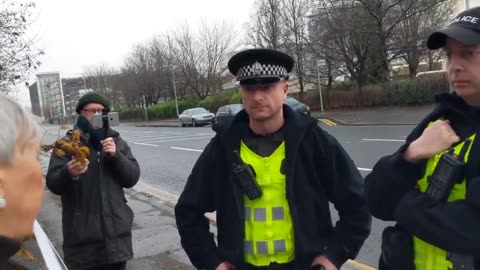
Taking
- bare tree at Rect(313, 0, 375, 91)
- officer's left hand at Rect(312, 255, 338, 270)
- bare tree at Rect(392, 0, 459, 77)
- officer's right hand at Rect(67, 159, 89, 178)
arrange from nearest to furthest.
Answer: officer's left hand at Rect(312, 255, 338, 270) < officer's right hand at Rect(67, 159, 89, 178) < bare tree at Rect(313, 0, 375, 91) < bare tree at Rect(392, 0, 459, 77)

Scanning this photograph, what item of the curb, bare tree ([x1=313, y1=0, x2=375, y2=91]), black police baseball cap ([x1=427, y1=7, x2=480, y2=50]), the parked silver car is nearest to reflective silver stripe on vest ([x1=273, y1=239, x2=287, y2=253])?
black police baseball cap ([x1=427, y1=7, x2=480, y2=50])

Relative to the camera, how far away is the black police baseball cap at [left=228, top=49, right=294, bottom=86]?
89.7 inches

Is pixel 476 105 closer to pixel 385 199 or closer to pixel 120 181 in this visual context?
pixel 385 199

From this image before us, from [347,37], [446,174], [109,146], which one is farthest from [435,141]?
[347,37]

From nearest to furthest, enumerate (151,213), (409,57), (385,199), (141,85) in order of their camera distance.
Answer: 1. (385,199)
2. (151,213)
3. (409,57)
4. (141,85)

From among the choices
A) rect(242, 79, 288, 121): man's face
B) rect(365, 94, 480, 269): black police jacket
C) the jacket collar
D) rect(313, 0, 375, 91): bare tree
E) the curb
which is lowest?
the curb

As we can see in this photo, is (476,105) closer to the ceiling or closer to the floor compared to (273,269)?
closer to the ceiling

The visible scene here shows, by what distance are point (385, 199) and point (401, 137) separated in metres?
12.4

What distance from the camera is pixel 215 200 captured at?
7.77 ft

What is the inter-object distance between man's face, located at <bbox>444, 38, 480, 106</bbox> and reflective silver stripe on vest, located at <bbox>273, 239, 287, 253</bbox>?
1004 mm

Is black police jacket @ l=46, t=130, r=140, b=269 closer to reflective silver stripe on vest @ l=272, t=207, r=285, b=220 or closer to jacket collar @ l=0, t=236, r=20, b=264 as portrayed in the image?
reflective silver stripe on vest @ l=272, t=207, r=285, b=220

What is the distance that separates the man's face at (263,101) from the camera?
225 cm

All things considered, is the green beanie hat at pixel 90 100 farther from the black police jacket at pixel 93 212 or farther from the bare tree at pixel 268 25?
the bare tree at pixel 268 25

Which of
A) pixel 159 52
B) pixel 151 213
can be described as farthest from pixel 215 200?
pixel 159 52
